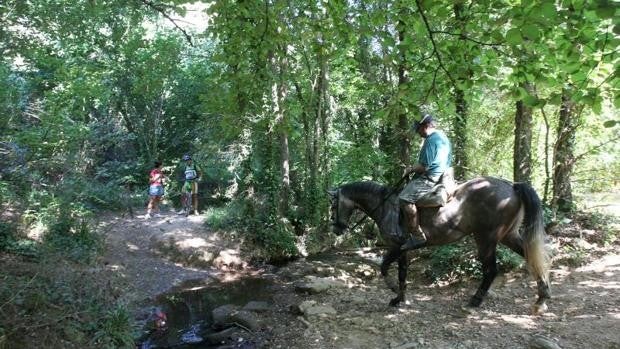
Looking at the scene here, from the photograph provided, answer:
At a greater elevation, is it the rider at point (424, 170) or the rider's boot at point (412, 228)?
the rider at point (424, 170)

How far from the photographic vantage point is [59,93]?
1429 centimetres

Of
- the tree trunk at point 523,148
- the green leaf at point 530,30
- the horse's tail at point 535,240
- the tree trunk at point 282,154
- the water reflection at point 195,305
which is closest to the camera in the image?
the green leaf at point 530,30

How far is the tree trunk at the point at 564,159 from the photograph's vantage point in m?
9.29

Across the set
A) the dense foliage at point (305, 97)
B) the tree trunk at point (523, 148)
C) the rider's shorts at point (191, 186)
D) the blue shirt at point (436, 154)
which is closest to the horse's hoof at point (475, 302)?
the blue shirt at point (436, 154)

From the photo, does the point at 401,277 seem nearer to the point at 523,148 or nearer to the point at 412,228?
the point at 412,228

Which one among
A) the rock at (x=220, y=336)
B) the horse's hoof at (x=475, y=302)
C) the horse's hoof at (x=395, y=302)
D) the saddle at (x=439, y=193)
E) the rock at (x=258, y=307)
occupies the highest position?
the saddle at (x=439, y=193)

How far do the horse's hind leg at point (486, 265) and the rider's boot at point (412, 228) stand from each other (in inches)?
33.6

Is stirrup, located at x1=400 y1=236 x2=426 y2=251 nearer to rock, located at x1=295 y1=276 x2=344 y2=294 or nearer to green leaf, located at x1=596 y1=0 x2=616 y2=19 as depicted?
rock, located at x1=295 y1=276 x2=344 y2=294

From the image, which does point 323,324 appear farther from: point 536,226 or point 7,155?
point 7,155

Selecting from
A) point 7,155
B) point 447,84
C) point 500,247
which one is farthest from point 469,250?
point 7,155

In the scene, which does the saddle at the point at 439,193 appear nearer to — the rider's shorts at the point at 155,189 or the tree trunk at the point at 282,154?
the tree trunk at the point at 282,154

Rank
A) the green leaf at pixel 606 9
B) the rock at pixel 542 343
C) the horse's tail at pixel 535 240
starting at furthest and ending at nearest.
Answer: the horse's tail at pixel 535 240
the rock at pixel 542 343
the green leaf at pixel 606 9

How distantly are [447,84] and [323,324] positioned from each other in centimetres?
398

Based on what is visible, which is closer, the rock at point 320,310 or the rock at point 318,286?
the rock at point 320,310
